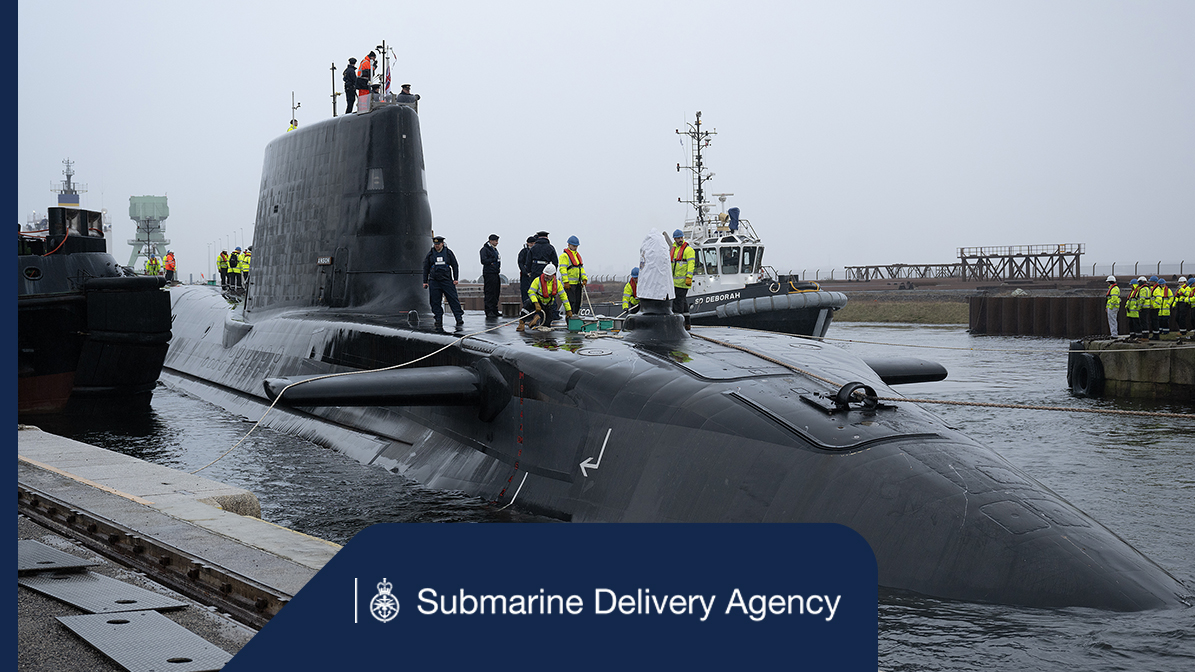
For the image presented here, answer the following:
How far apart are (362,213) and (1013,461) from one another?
33.0 feet

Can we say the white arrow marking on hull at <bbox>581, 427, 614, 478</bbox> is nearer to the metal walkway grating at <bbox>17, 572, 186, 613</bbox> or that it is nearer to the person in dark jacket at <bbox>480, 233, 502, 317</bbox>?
the metal walkway grating at <bbox>17, 572, 186, 613</bbox>

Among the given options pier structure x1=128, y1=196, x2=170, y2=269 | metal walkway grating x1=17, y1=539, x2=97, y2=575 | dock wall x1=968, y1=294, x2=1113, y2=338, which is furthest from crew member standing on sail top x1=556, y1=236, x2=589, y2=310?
pier structure x1=128, y1=196, x2=170, y2=269

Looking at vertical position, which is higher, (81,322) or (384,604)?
(81,322)

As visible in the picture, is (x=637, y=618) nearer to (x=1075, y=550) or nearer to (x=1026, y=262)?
(x=1075, y=550)

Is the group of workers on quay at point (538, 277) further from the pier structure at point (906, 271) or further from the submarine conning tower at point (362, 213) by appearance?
the pier structure at point (906, 271)

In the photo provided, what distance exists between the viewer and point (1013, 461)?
12398mm

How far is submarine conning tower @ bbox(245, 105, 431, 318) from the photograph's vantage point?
1495 centimetres

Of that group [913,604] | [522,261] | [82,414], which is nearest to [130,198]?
[82,414]

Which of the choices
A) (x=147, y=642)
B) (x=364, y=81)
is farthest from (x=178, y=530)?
(x=364, y=81)

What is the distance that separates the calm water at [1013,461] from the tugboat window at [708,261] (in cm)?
802

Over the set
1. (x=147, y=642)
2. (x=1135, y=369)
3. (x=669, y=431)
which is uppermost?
(x=669, y=431)

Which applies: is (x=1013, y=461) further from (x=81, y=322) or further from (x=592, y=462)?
(x=81, y=322)

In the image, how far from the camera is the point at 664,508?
21.9ft

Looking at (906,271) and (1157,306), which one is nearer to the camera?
(1157,306)
